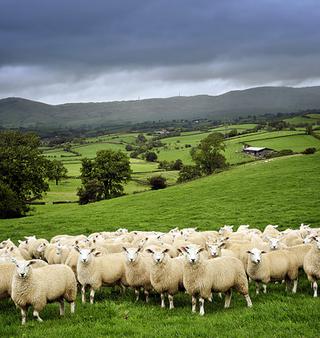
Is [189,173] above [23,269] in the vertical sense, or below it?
below

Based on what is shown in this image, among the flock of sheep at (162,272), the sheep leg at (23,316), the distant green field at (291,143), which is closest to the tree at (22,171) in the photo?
the flock of sheep at (162,272)

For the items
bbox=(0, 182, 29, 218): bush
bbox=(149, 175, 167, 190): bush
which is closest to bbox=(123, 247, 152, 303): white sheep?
bbox=(0, 182, 29, 218): bush

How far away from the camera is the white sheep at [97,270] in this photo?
12523 mm

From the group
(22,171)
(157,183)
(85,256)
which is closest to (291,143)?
(157,183)

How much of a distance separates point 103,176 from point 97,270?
4710 cm

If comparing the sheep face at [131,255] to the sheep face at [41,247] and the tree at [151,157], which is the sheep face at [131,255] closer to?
the sheep face at [41,247]

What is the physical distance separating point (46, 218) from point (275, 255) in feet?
83.9

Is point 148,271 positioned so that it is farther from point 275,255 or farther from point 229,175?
point 229,175

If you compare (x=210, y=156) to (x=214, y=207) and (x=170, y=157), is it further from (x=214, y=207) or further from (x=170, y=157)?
(x=170, y=157)

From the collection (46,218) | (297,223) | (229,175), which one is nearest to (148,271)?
(297,223)

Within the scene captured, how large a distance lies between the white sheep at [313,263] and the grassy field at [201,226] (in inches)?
18.7

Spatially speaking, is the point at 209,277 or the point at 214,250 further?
the point at 214,250

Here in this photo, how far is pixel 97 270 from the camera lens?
12625 millimetres

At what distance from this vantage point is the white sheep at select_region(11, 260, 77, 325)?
10312 mm
